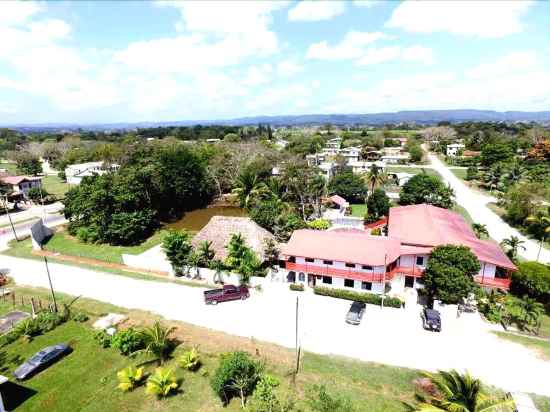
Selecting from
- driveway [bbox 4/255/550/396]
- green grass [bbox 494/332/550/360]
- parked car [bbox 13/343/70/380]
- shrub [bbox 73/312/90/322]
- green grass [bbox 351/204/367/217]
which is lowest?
green grass [bbox 351/204/367/217]

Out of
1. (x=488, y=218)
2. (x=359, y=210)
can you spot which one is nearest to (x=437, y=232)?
(x=488, y=218)

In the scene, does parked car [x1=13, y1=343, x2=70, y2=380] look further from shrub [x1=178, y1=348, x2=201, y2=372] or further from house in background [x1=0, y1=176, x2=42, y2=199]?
house in background [x1=0, y1=176, x2=42, y2=199]

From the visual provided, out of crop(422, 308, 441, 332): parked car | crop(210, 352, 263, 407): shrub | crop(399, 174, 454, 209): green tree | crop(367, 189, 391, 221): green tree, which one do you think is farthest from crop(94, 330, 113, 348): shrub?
crop(399, 174, 454, 209): green tree

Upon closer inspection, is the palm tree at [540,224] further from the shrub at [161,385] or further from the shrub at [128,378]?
the shrub at [128,378]

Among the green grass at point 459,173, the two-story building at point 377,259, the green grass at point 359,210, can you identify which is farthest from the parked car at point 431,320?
the green grass at point 459,173

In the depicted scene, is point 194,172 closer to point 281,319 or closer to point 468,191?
point 281,319

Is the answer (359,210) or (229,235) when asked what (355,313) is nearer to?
(229,235)

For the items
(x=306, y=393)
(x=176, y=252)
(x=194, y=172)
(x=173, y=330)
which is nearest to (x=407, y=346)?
(x=306, y=393)
